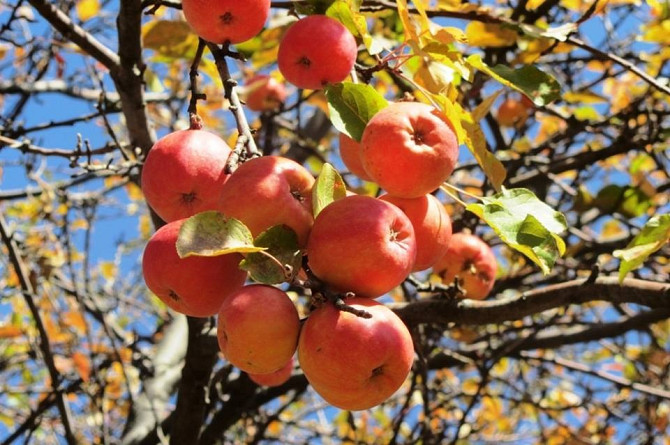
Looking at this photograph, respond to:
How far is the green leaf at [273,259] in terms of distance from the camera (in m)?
1.05

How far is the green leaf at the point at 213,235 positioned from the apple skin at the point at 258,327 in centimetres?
8

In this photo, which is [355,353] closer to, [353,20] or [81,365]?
[353,20]

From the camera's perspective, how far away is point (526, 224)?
1.26m

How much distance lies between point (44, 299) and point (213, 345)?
2.86 m

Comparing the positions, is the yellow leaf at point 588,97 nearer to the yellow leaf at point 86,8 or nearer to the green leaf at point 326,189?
the green leaf at point 326,189

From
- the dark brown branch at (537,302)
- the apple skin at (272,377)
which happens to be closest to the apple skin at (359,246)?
the dark brown branch at (537,302)

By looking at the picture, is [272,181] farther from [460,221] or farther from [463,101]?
[463,101]

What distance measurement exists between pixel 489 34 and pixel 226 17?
3.58 ft

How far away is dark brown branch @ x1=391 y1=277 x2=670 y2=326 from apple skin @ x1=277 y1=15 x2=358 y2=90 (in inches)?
23.0

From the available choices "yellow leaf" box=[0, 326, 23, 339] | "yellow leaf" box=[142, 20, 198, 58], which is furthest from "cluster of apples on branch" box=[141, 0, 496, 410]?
"yellow leaf" box=[0, 326, 23, 339]

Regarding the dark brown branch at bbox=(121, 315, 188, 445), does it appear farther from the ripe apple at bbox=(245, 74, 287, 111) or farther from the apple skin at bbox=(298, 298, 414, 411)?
the apple skin at bbox=(298, 298, 414, 411)

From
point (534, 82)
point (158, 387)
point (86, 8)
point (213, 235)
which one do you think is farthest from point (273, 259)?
point (86, 8)

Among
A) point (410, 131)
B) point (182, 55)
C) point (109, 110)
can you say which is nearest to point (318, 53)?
point (410, 131)

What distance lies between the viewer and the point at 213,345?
203 centimetres
